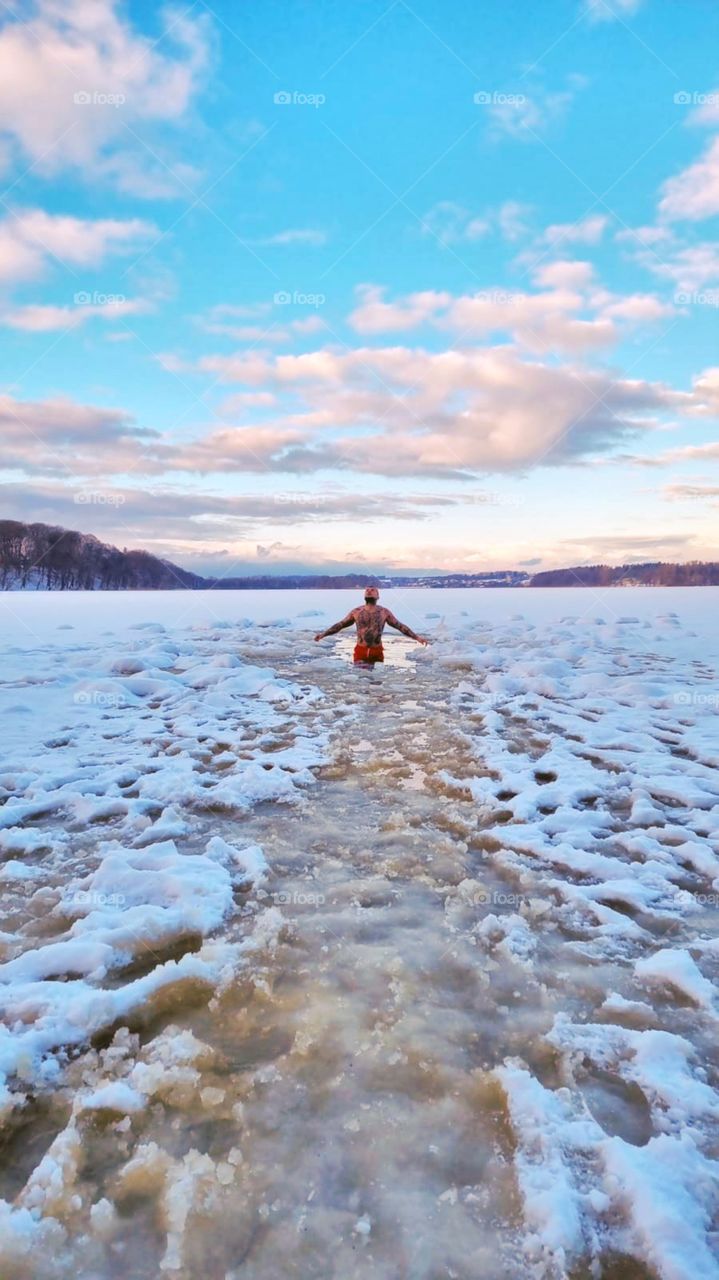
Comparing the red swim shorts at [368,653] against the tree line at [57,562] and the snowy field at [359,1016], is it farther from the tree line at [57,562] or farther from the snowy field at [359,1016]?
the tree line at [57,562]

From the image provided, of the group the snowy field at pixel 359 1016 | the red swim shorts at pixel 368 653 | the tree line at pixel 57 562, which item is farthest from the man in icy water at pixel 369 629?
the tree line at pixel 57 562

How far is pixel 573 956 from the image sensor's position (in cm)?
299

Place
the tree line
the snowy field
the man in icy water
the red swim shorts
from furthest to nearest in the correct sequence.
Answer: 1. the tree line
2. the red swim shorts
3. the man in icy water
4. the snowy field

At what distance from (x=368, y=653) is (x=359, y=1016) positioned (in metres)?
10.2

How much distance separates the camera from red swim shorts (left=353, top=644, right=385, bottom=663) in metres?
12.6

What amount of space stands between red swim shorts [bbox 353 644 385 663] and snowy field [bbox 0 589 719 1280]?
6.47 m

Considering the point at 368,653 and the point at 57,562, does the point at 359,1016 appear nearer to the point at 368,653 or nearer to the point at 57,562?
the point at 368,653

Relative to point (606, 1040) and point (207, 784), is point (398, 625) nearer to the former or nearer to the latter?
point (207, 784)

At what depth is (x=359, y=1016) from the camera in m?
2.55

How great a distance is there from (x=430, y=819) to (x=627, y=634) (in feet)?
52.2

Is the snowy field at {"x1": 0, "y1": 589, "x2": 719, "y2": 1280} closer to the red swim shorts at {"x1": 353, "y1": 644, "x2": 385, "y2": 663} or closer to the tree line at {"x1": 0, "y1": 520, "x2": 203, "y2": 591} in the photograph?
the red swim shorts at {"x1": 353, "y1": 644, "x2": 385, "y2": 663}

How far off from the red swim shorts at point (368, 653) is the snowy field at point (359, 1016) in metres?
6.47

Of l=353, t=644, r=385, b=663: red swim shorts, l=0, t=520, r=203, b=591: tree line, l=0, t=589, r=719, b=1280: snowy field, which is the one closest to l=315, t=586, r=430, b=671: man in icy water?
l=353, t=644, r=385, b=663: red swim shorts

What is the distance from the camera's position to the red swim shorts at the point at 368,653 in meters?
12.6
